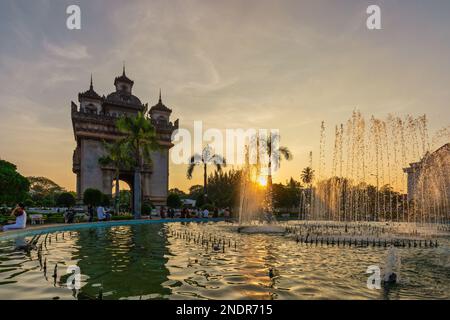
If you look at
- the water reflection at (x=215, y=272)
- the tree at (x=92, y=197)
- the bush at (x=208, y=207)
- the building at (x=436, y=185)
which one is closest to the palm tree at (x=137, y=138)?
the tree at (x=92, y=197)

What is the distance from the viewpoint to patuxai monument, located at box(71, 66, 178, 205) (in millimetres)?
47406

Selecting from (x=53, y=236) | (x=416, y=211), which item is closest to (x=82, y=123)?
(x=53, y=236)

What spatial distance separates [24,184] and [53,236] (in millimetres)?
15239

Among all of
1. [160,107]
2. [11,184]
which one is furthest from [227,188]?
[11,184]

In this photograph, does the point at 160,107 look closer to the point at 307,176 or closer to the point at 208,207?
the point at 208,207

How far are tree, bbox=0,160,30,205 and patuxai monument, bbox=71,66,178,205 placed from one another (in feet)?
49.3

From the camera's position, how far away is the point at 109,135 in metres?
48.9

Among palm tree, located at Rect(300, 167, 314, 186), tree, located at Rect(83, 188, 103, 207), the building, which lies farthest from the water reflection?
palm tree, located at Rect(300, 167, 314, 186)

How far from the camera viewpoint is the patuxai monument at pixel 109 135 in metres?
47.4

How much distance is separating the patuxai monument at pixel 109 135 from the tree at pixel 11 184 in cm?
1504

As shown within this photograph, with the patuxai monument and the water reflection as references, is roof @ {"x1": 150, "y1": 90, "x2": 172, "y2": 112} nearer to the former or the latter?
the patuxai monument

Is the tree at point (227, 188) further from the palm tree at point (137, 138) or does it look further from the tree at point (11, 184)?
the tree at point (11, 184)

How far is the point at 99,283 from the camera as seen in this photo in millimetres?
8242
